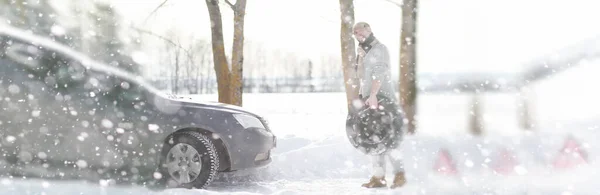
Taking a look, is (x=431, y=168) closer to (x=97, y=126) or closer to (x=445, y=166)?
(x=445, y=166)

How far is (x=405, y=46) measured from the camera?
11.5 m

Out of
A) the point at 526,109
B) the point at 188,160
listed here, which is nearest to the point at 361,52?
the point at 188,160

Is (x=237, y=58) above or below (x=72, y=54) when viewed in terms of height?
above

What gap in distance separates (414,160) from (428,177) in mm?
1122

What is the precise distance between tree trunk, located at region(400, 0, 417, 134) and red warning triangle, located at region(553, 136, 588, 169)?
3.46 meters

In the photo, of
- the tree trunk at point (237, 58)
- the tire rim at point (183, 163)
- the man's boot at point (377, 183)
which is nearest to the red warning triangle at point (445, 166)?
the man's boot at point (377, 183)

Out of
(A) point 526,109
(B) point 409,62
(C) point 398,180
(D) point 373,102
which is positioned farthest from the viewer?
(A) point 526,109

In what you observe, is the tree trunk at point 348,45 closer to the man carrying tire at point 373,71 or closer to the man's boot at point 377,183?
the man's boot at point 377,183

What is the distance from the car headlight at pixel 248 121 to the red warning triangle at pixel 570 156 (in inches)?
150

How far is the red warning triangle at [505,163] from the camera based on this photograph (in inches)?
327

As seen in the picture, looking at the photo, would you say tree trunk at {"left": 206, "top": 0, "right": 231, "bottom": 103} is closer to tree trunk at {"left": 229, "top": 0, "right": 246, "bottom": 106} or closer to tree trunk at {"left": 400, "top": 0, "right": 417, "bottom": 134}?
tree trunk at {"left": 229, "top": 0, "right": 246, "bottom": 106}

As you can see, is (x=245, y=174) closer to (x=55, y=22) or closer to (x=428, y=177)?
(x=428, y=177)

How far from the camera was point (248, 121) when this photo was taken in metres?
7.39

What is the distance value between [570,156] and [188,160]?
4810 mm
